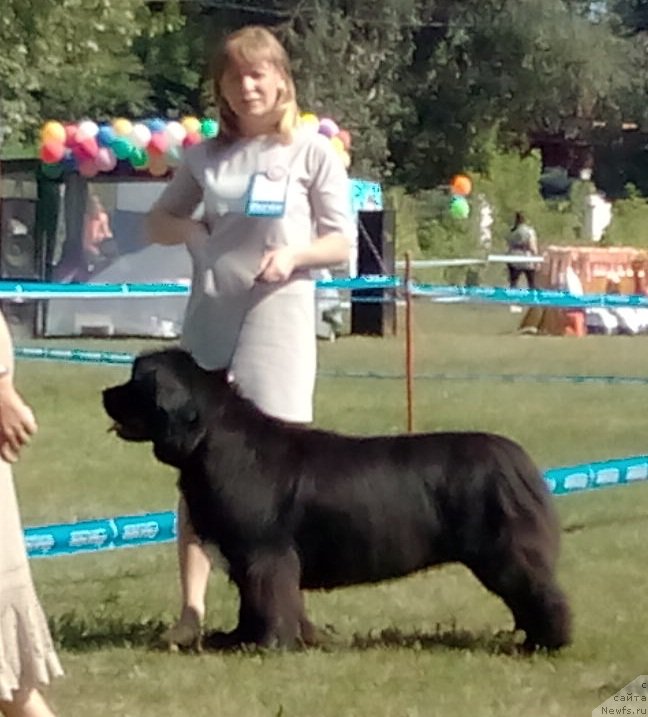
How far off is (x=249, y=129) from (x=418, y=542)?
1.35m

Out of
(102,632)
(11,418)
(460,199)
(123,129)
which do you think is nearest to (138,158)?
(123,129)

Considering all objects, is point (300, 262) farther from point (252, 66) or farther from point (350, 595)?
point (350, 595)

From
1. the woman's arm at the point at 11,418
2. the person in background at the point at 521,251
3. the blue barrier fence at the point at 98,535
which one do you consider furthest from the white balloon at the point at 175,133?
the woman's arm at the point at 11,418

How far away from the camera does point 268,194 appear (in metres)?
5.88

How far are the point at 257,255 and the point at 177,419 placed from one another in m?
0.57

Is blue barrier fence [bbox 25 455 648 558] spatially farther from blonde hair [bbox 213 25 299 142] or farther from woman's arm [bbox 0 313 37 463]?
woman's arm [bbox 0 313 37 463]

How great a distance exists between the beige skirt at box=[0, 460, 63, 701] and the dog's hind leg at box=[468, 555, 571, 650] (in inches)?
81.9

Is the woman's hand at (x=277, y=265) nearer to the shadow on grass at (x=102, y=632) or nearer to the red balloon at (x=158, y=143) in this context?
the shadow on grass at (x=102, y=632)

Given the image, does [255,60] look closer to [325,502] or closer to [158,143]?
[325,502]

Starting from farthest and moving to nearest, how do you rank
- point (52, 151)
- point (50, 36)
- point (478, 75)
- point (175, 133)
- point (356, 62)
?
1. point (478, 75)
2. point (356, 62)
3. point (50, 36)
4. point (52, 151)
5. point (175, 133)

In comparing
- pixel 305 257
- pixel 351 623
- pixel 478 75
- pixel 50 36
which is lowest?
pixel 351 623

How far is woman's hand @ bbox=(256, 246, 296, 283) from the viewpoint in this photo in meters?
5.77

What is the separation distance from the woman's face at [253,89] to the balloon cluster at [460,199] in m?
32.4

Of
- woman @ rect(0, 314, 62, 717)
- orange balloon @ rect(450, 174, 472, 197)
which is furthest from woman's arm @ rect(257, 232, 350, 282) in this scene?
orange balloon @ rect(450, 174, 472, 197)
